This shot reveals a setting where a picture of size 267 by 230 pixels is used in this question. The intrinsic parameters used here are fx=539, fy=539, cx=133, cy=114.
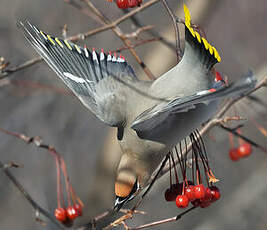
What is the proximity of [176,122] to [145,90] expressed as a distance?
27 cm

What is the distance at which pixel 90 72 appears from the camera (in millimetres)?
2807

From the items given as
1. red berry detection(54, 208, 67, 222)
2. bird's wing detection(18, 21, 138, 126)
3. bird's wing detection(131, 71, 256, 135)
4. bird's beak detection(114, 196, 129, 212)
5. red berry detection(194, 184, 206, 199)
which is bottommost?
red berry detection(194, 184, 206, 199)

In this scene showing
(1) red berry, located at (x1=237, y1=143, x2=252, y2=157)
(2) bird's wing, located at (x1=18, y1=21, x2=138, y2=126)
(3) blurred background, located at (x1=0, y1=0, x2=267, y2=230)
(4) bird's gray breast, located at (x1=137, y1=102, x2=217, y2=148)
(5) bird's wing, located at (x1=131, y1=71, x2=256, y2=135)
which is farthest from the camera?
(3) blurred background, located at (x1=0, y1=0, x2=267, y2=230)

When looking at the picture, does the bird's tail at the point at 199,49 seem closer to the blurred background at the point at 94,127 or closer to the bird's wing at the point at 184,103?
the bird's wing at the point at 184,103

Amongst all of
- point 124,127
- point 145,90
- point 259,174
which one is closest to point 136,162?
point 124,127

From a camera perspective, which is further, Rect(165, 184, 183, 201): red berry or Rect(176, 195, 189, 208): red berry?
Rect(165, 184, 183, 201): red berry

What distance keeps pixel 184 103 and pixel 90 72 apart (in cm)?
88

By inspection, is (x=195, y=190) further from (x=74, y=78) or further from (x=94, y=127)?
(x=94, y=127)

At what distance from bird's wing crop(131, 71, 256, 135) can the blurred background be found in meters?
1.88

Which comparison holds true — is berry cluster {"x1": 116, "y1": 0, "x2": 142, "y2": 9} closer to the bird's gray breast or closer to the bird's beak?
the bird's gray breast

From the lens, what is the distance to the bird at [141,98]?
7.73ft

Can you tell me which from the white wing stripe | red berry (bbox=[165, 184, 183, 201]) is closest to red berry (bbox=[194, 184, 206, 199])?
red berry (bbox=[165, 184, 183, 201])

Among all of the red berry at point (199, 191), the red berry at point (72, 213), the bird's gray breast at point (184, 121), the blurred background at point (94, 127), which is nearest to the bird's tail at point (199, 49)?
the bird's gray breast at point (184, 121)

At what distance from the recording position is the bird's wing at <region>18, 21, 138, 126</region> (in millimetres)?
2621
